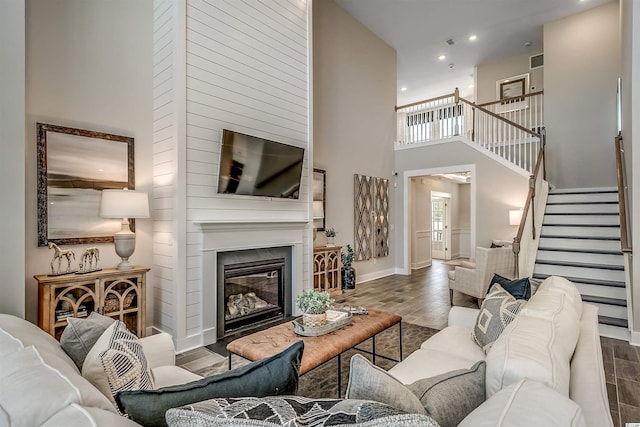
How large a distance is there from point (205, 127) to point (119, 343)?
278 centimetres

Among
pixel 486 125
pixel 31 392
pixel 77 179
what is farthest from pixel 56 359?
pixel 486 125

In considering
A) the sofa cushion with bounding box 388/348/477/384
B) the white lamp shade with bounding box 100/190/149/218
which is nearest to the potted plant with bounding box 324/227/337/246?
the white lamp shade with bounding box 100/190/149/218

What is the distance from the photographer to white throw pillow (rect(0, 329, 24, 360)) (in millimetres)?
1083

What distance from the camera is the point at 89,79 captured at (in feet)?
10.8

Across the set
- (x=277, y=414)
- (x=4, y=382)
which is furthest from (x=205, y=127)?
(x=277, y=414)

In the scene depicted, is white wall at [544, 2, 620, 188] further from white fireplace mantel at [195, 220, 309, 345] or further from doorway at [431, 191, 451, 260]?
white fireplace mantel at [195, 220, 309, 345]

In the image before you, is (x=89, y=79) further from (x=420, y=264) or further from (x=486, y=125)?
(x=420, y=264)

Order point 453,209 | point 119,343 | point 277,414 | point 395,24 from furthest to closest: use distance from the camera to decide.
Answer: point 453,209 → point 395,24 → point 119,343 → point 277,414

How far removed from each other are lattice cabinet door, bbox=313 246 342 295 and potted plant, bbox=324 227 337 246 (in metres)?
0.18

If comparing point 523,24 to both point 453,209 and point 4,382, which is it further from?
point 4,382

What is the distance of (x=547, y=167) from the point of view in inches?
271

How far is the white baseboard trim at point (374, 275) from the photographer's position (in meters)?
6.57

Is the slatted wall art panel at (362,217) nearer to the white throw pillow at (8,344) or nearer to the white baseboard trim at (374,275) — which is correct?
the white baseboard trim at (374,275)

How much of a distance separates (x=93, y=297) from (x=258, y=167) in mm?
2100
